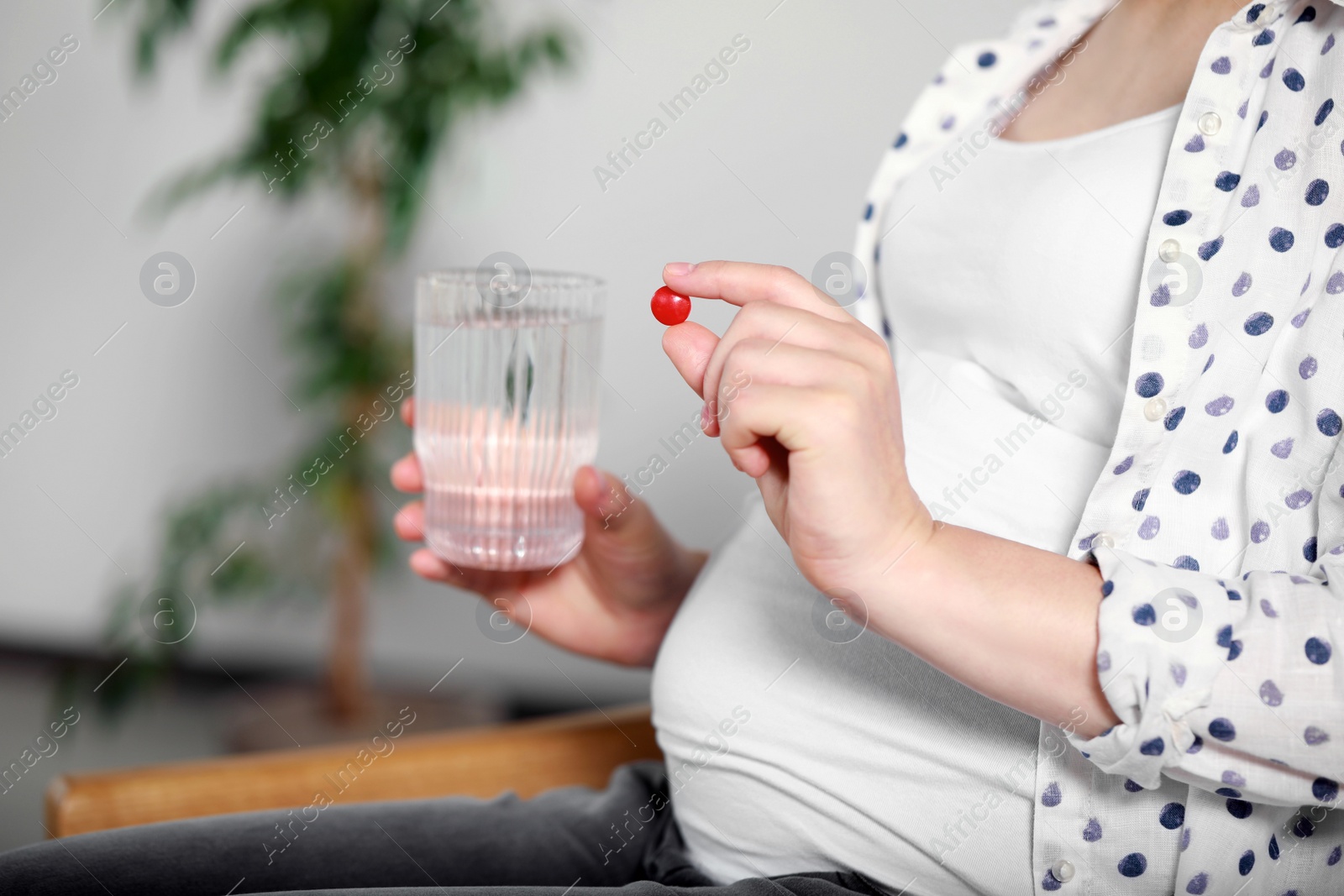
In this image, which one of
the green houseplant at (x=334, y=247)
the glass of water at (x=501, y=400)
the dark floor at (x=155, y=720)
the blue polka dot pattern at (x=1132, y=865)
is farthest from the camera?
the dark floor at (x=155, y=720)

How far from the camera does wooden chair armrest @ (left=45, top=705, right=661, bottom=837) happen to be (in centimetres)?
69

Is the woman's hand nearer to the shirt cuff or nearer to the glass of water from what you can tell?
the shirt cuff

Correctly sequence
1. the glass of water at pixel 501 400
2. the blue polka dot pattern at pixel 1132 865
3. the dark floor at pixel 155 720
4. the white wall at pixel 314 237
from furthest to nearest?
the dark floor at pixel 155 720 < the white wall at pixel 314 237 < the glass of water at pixel 501 400 < the blue polka dot pattern at pixel 1132 865

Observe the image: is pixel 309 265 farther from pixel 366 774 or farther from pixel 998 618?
pixel 998 618

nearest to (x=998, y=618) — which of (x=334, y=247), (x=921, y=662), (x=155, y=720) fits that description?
(x=921, y=662)

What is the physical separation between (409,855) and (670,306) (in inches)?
14.4

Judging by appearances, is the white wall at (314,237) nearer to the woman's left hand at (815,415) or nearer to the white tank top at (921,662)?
the white tank top at (921,662)

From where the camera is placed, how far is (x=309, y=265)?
1611mm

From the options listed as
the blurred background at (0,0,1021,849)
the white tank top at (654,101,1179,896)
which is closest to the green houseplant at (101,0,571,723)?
the blurred background at (0,0,1021,849)

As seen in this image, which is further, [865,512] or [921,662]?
[921,662]

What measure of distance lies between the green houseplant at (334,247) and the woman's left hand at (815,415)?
1.05 metres

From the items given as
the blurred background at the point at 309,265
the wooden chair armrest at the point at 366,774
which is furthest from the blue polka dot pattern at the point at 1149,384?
the blurred background at the point at 309,265

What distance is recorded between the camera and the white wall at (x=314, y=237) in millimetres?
1480

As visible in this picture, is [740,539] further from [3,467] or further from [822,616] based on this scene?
[3,467]
